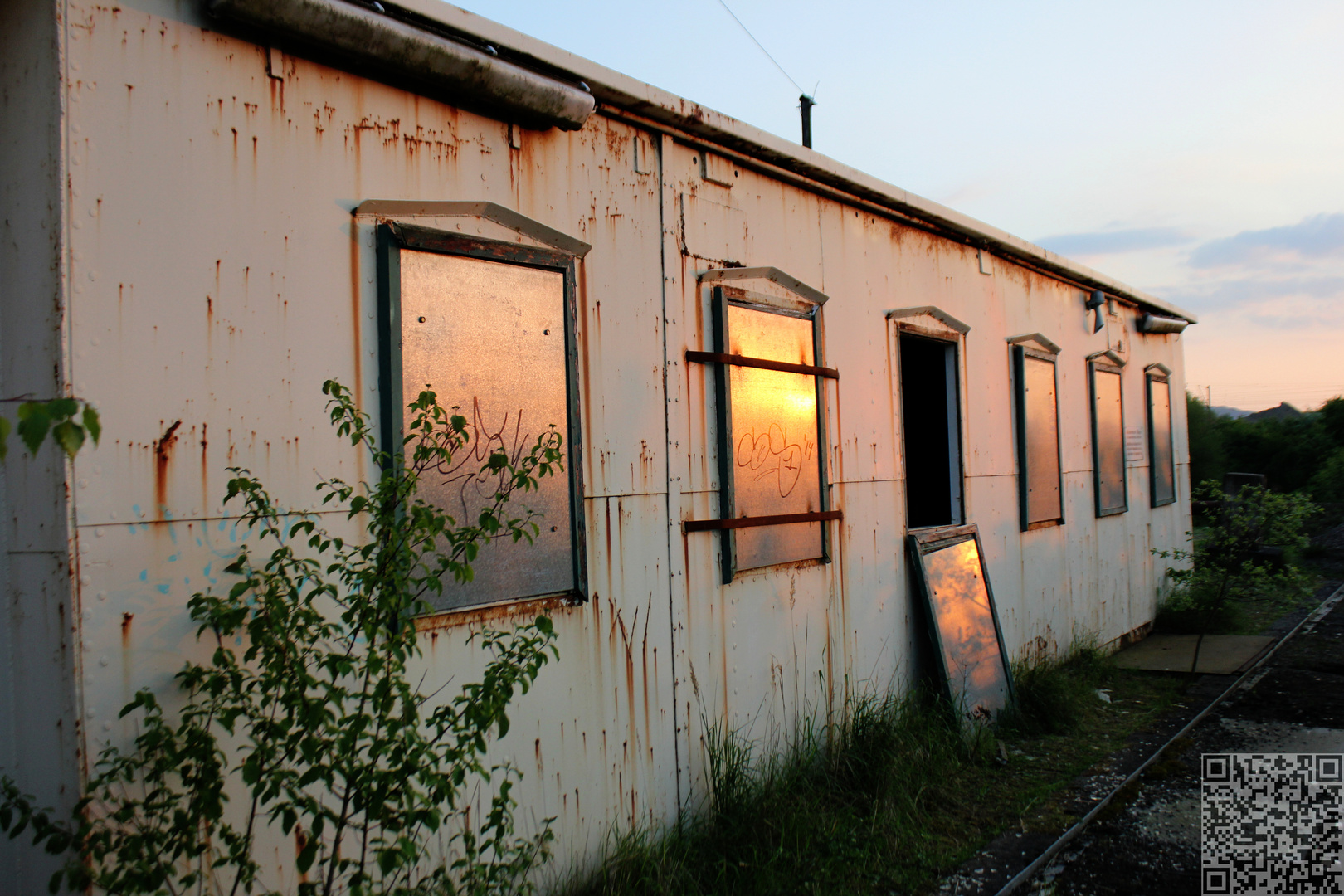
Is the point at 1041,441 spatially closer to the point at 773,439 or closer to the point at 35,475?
the point at 773,439

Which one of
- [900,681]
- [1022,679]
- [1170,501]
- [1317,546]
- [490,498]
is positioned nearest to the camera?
[490,498]

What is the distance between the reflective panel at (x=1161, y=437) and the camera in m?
9.62

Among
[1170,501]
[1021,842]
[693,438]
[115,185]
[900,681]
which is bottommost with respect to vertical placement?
[1021,842]

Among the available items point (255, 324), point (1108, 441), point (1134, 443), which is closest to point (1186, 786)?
point (1108, 441)

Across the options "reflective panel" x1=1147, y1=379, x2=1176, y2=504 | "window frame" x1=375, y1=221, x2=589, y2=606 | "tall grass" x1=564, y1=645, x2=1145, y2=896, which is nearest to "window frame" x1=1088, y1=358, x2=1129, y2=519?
"reflective panel" x1=1147, y1=379, x2=1176, y2=504

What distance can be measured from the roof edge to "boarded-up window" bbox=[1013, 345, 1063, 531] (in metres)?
0.93

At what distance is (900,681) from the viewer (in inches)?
213

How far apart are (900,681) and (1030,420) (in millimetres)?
2820

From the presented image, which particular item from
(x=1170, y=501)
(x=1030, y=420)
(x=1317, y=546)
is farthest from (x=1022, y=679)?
(x=1317, y=546)

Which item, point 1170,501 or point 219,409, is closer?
point 219,409

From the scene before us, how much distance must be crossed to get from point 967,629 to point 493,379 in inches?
154

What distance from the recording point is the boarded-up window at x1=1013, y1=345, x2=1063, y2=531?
6.95 meters

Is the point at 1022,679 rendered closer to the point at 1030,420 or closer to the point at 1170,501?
the point at 1030,420

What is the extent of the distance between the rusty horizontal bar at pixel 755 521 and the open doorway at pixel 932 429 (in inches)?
65.1
